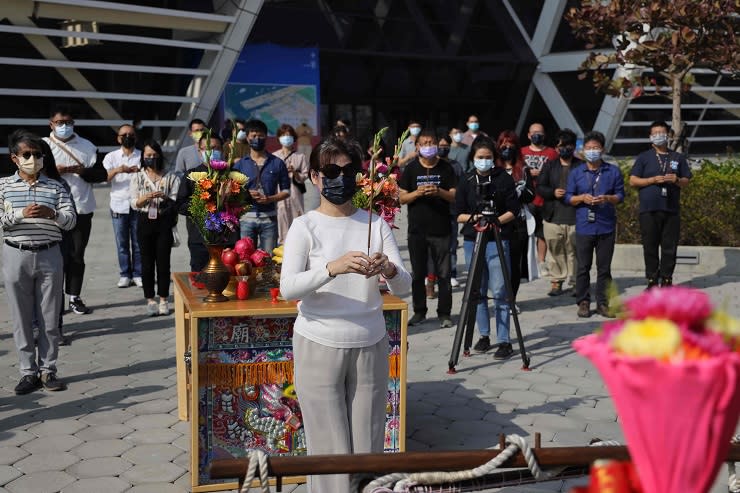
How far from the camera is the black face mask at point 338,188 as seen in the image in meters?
4.11

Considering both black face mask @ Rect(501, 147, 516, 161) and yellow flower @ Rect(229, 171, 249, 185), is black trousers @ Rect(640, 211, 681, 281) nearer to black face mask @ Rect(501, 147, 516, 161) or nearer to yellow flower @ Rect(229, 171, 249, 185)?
black face mask @ Rect(501, 147, 516, 161)

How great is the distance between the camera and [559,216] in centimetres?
1157

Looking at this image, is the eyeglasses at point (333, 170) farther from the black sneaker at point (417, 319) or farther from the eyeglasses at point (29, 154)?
the black sneaker at point (417, 319)

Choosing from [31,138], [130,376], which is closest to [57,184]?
[31,138]

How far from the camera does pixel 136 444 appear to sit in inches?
243

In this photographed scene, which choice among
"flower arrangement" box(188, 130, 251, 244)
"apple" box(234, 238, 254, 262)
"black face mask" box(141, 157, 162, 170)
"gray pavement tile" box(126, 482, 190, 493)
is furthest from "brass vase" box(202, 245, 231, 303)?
"black face mask" box(141, 157, 162, 170)

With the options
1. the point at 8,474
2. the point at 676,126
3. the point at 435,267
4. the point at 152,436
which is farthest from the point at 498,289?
the point at 676,126

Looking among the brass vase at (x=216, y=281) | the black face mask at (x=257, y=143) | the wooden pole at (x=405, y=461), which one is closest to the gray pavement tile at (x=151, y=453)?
the brass vase at (x=216, y=281)

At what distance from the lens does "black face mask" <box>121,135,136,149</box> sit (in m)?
11.3

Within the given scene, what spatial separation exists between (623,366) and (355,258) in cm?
232

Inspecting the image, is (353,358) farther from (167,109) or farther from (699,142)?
(699,142)

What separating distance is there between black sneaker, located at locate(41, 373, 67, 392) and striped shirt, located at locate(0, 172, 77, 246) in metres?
1.10

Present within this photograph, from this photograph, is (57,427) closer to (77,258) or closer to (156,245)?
(156,245)

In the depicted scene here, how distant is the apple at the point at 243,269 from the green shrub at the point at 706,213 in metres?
8.99
